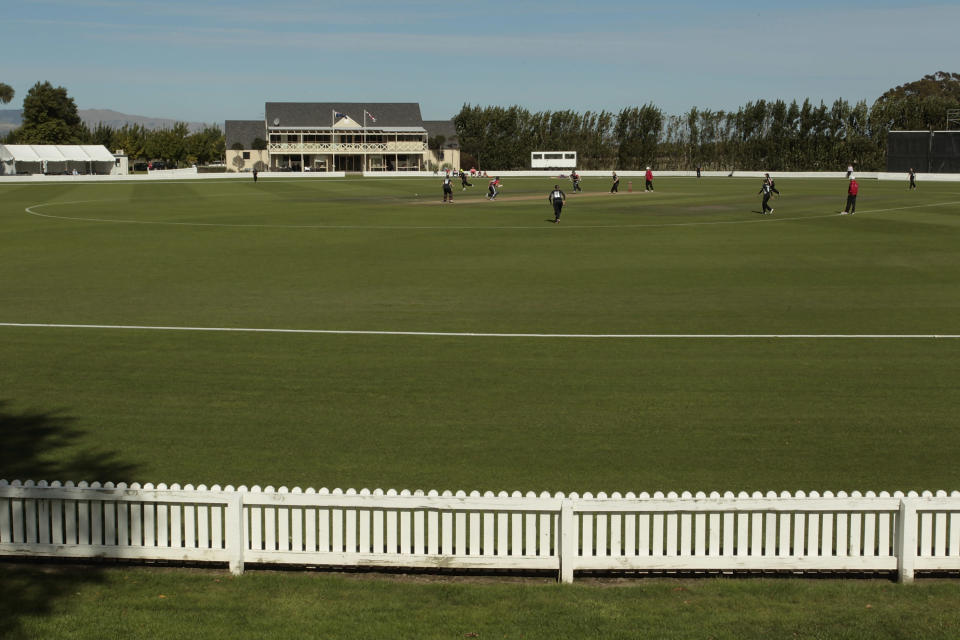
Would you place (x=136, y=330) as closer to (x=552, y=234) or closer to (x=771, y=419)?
(x=771, y=419)

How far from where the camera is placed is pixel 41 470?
41.8ft

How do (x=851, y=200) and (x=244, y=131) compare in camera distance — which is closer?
(x=851, y=200)

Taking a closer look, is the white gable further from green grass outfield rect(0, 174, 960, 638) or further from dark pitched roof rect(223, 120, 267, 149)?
green grass outfield rect(0, 174, 960, 638)

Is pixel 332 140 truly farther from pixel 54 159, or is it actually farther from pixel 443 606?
pixel 443 606

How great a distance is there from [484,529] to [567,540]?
0.72 metres

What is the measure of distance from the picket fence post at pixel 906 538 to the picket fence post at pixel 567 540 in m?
2.82

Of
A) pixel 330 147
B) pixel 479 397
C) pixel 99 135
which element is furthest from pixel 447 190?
pixel 99 135

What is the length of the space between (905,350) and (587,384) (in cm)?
675

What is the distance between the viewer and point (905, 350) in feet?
64.7

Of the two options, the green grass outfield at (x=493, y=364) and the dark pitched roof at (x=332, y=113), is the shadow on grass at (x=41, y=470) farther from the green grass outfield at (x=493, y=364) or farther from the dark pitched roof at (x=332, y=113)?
the dark pitched roof at (x=332, y=113)

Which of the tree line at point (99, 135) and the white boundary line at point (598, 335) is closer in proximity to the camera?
the white boundary line at point (598, 335)

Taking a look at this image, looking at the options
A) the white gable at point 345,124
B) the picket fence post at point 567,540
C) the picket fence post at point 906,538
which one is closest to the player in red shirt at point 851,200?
the picket fence post at point 906,538

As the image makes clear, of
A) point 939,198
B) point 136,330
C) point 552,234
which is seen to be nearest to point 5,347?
point 136,330

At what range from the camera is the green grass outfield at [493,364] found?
42.8ft
